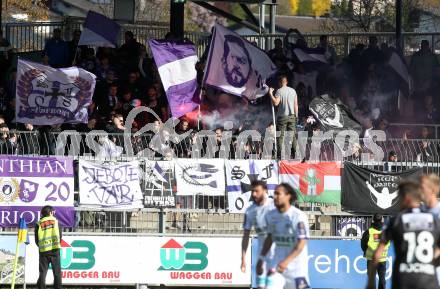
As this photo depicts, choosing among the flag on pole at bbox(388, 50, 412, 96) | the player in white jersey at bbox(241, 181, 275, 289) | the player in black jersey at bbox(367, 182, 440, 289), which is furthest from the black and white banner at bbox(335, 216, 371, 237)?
the player in black jersey at bbox(367, 182, 440, 289)

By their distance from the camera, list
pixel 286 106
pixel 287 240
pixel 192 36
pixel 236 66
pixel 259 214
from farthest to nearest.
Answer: pixel 192 36, pixel 236 66, pixel 286 106, pixel 259 214, pixel 287 240

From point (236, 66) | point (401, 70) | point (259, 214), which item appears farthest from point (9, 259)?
point (401, 70)

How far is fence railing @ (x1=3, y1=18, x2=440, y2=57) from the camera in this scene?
98.3 ft

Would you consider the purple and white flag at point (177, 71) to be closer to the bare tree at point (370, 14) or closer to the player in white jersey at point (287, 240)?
the player in white jersey at point (287, 240)

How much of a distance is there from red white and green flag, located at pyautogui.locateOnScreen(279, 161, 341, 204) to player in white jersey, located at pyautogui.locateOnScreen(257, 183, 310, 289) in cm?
776

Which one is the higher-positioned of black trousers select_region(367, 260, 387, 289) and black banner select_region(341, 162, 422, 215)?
black banner select_region(341, 162, 422, 215)

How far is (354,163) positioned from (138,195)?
4516mm

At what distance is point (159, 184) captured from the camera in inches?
871

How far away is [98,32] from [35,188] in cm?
494

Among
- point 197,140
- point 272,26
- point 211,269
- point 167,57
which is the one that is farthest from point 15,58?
point 272,26

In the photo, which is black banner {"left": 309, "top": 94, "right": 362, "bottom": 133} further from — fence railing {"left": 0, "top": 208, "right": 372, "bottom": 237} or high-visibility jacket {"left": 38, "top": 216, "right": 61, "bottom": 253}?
high-visibility jacket {"left": 38, "top": 216, "right": 61, "bottom": 253}

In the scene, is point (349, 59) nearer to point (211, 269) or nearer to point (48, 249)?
point (211, 269)

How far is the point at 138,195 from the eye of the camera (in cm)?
2203

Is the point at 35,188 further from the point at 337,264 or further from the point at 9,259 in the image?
the point at 337,264
